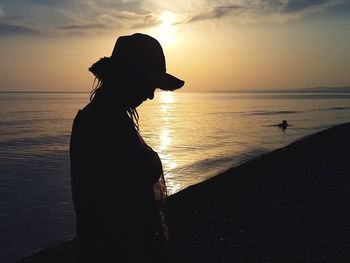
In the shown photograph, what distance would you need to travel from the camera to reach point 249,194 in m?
11.4

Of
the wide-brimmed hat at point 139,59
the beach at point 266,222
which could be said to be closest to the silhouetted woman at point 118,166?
the wide-brimmed hat at point 139,59

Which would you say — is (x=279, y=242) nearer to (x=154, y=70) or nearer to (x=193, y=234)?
(x=193, y=234)

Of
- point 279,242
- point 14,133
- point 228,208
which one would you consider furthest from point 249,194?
point 14,133

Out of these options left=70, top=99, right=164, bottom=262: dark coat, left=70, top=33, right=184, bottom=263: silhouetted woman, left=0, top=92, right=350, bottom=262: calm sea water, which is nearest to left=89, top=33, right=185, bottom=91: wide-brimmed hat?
left=70, top=33, right=184, bottom=263: silhouetted woman

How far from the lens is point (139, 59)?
89.0 inches

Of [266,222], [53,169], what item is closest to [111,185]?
[266,222]

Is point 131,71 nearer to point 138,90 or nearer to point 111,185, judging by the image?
point 138,90

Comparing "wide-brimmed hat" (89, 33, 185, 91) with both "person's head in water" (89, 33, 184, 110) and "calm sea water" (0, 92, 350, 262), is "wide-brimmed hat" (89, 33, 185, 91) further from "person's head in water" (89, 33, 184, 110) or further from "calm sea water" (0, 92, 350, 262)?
"calm sea water" (0, 92, 350, 262)

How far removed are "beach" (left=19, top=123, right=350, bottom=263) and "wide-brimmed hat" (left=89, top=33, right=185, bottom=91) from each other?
257 centimetres

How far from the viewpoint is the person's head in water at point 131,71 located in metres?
2.23

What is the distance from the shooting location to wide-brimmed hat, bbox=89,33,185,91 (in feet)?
7.36

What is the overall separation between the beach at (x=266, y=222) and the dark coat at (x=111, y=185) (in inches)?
89.0

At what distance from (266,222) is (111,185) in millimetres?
7007

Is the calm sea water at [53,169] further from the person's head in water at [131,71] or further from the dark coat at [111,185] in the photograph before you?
the person's head in water at [131,71]
